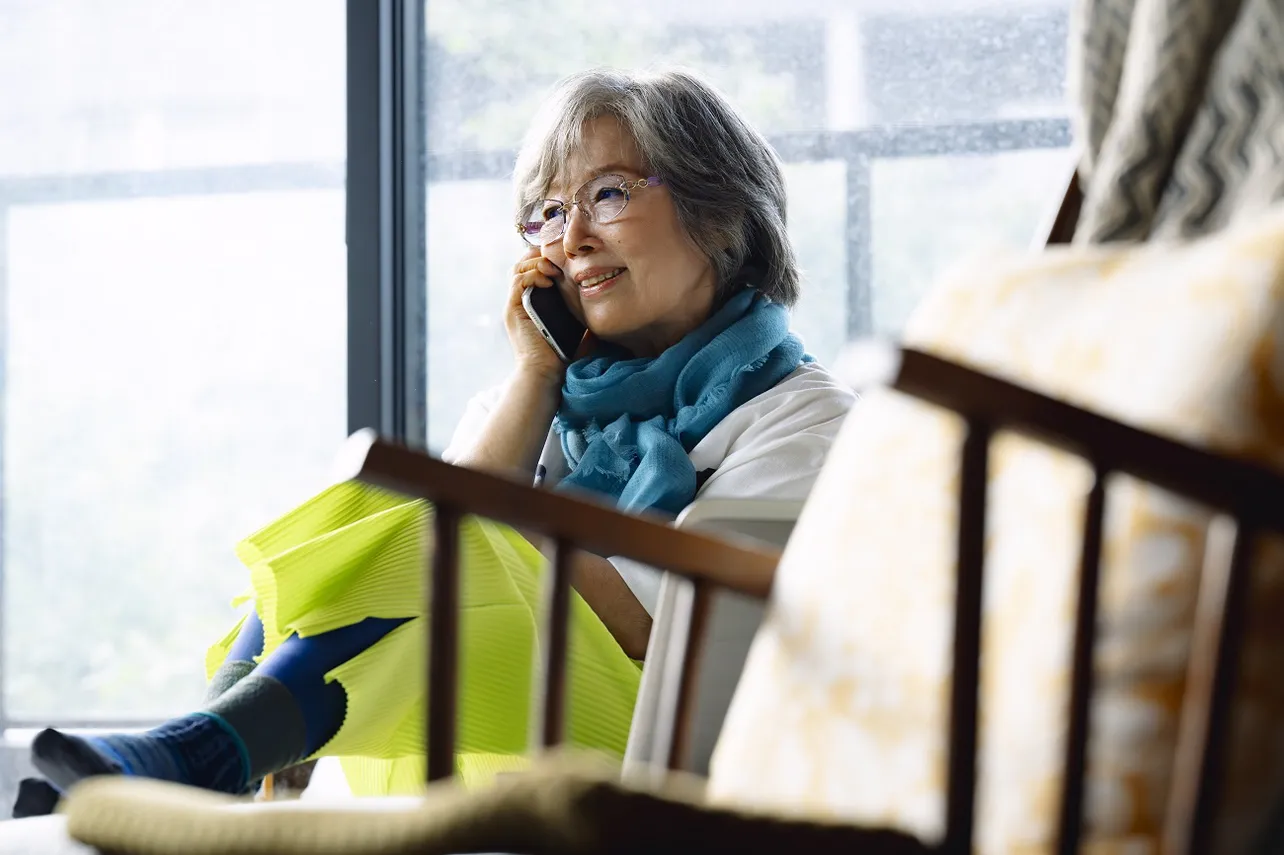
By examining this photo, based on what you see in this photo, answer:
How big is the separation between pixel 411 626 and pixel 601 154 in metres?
0.90

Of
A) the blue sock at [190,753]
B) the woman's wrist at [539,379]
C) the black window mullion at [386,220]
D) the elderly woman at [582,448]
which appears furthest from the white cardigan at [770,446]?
the black window mullion at [386,220]

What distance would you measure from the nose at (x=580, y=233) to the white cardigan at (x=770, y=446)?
35 centimetres

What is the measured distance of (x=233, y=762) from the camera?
47.6 inches

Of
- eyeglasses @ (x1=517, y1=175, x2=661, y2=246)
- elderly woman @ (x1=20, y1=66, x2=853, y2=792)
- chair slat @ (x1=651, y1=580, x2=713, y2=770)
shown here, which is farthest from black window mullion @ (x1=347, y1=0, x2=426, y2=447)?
chair slat @ (x1=651, y1=580, x2=713, y2=770)

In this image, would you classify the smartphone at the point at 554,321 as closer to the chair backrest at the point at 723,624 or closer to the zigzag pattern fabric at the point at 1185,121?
the chair backrest at the point at 723,624

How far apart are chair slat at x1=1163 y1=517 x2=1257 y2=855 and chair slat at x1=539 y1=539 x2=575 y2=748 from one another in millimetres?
354

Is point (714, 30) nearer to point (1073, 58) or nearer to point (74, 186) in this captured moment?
point (74, 186)

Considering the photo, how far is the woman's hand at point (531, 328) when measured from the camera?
6.81ft

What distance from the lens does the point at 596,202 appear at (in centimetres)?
199

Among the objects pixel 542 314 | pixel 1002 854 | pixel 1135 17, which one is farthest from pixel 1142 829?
pixel 542 314

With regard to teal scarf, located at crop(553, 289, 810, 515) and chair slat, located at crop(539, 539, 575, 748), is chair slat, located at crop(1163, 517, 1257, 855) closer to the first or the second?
chair slat, located at crop(539, 539, 575, 748)

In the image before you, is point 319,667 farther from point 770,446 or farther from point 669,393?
point 669,393

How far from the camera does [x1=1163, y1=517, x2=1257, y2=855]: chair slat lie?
1.82 feet

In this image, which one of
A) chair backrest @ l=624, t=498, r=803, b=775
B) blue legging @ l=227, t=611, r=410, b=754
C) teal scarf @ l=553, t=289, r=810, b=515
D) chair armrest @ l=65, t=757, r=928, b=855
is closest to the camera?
chair armrest @ l=65, t=757, r=928, b=855
